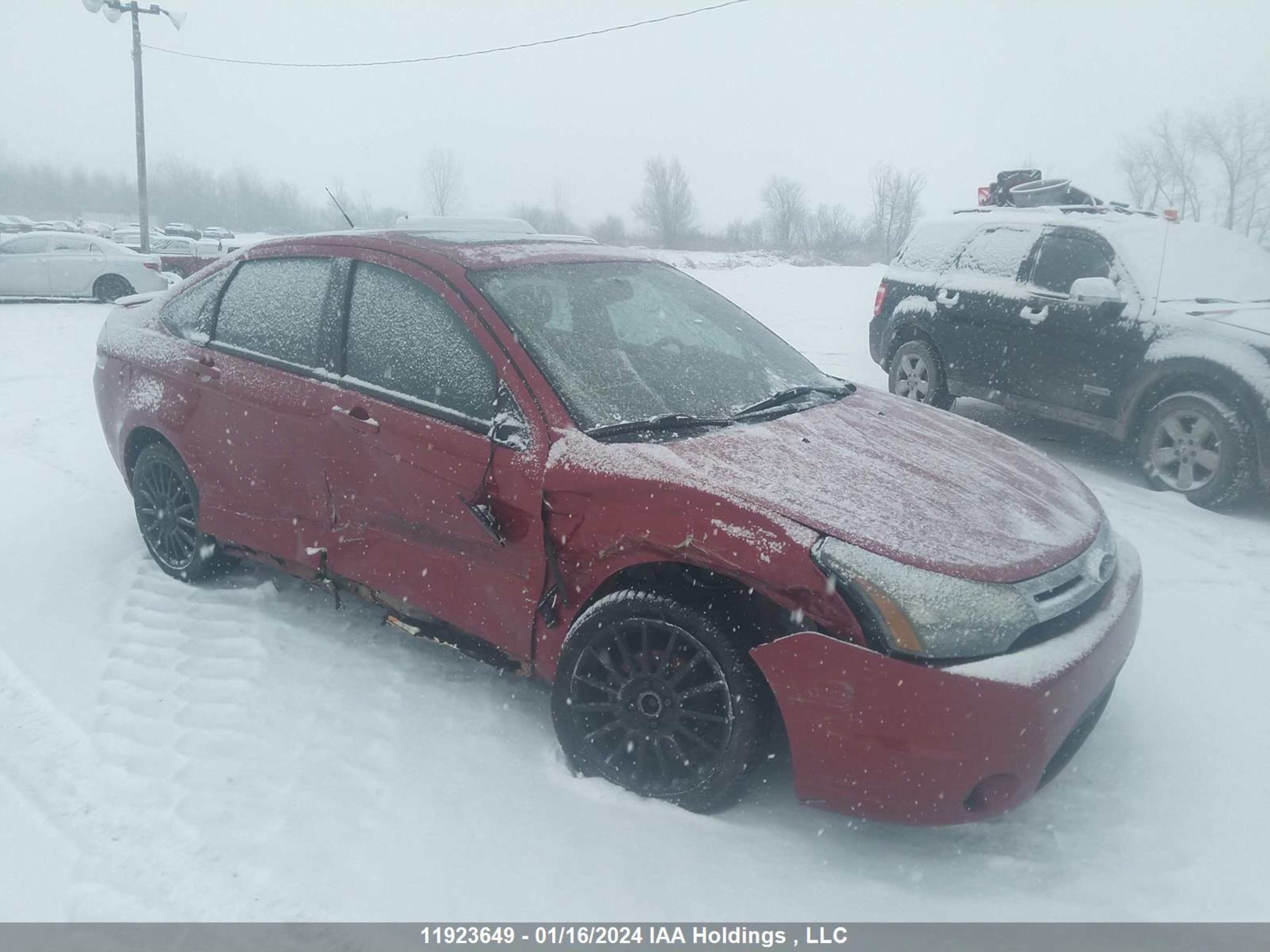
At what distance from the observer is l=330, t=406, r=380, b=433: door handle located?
3.21 meters

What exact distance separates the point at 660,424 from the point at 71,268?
17.1m

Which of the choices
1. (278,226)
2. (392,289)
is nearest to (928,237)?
(392,289)

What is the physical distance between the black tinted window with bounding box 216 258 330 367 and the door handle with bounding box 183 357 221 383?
12 cm

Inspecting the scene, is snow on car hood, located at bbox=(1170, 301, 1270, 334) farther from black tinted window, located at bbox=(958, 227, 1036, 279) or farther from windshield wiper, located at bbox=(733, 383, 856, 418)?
windshield wiper, located at bbox=(733, 383, 856, 418)

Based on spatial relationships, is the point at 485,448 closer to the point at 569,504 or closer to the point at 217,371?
the point at 569,504

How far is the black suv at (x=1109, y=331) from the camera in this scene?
548cm

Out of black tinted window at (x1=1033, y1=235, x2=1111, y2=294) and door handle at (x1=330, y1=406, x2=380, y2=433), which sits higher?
black tinted window at (x1=1033, y1=235, x2=1111, y2=294)

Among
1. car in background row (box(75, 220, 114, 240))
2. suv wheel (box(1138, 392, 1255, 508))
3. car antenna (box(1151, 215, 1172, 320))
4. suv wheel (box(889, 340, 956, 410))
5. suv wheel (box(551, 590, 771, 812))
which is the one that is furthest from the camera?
car in background row (box(75, 220, 114, 240))

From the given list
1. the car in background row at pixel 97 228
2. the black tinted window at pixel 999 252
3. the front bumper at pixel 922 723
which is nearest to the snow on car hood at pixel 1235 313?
the black tinted window at pixel 999 252

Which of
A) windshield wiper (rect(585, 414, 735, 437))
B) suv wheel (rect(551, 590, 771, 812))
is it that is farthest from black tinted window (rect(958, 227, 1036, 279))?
suv wheel (rect(551, 590, 771, 812))

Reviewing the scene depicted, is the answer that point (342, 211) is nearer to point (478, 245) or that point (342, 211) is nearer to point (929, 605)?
point (478, 245)

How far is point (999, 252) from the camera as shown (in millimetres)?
7020
